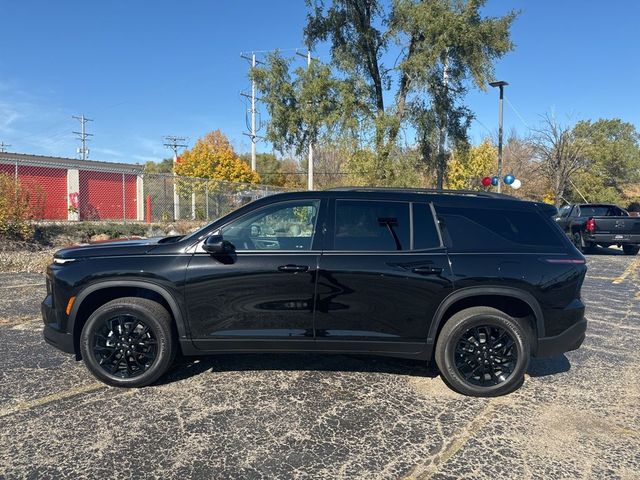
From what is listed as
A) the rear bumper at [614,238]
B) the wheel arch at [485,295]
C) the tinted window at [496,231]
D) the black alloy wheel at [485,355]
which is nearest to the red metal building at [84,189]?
the rear bumper at [614,238]

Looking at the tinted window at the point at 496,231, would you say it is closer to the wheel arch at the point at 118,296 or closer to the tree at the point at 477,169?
the wheel arch at the point at 118,296

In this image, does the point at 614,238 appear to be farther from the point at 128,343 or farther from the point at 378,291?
the point at 128,343

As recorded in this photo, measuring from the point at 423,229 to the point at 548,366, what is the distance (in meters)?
2.12

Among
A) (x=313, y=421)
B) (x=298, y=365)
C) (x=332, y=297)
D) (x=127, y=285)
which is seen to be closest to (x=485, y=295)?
(x=332, y=297)

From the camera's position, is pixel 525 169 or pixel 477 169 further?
pixel 525 169

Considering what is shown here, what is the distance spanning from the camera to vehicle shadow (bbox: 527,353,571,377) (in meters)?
4.55

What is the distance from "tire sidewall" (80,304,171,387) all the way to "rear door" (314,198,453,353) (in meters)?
1.30

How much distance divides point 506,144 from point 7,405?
45998 mm

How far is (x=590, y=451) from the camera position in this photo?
312cm

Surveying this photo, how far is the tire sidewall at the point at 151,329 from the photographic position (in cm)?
386

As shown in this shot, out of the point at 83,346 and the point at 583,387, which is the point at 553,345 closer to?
the point at 583,387

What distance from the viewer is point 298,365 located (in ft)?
15.1

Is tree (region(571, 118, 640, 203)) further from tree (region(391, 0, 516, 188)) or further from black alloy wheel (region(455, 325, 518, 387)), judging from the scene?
black alloy wheel (region(455, 325, 518, 387))

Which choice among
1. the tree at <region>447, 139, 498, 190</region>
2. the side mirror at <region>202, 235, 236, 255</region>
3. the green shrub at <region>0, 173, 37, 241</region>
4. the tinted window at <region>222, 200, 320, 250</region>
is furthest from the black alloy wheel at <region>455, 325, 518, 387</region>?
the tree at <region>447, 139, 498, 190</region>
